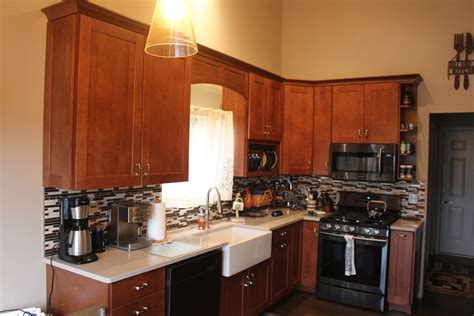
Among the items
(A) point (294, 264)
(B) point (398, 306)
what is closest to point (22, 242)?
(A) point (294, 264)

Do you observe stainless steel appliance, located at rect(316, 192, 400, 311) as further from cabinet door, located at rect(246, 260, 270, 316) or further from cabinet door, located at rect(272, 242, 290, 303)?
cabinet door, located at rect(246, 260, 270, 316)

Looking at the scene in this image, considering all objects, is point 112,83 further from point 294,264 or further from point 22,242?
point 294,264

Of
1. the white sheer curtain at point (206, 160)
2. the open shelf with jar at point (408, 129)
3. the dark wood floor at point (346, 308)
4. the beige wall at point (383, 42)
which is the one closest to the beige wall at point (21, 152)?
the white sheer curtain at point (206, 160)

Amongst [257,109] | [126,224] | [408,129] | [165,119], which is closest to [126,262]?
[126,224]

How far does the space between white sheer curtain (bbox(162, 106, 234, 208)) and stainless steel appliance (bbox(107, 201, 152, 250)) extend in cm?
55

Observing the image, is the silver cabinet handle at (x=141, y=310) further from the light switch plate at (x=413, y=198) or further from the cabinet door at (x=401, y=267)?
the light switch plate at (x=413, y=198)

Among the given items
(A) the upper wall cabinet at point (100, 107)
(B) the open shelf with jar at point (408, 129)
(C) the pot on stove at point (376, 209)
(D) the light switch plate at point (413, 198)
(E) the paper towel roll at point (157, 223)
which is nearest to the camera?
(A) the upper wall cabinet at point (100, 107)

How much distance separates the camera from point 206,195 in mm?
3705

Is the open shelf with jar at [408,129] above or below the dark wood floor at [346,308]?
above

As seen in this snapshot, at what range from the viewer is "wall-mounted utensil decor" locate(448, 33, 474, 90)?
4277 mm

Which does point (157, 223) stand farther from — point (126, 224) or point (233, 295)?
point (233, 295)

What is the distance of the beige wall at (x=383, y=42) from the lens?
438 cm

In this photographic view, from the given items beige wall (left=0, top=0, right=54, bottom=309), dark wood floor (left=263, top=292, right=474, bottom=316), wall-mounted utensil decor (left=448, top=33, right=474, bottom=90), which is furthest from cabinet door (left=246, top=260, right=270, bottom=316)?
wall-mounted utensil decor (left=448, top=33, right=474, bottom=90)

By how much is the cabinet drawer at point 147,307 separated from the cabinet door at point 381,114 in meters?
3.06
